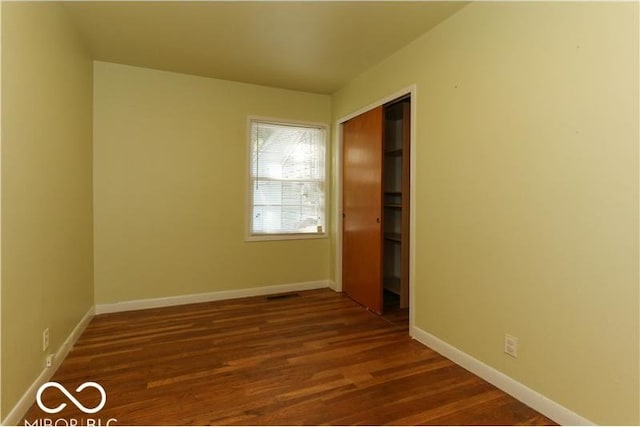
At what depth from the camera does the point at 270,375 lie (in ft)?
7.02

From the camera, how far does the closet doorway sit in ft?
10.8

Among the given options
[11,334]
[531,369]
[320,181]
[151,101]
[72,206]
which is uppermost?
[151,101]

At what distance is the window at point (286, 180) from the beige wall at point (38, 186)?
1.71 m

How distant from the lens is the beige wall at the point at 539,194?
1.48 metres

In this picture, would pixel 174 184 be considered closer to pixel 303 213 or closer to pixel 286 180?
pixel 286 180

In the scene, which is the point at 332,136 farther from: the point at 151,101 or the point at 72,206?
the point at 72,206

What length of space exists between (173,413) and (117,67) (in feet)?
10.5

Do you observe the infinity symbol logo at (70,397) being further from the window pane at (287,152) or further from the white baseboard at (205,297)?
the window pane at (287,152)

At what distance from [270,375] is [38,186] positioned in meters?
1.81

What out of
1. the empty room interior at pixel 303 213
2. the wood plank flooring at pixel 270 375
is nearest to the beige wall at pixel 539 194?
the empty room interior at pixel 303 213

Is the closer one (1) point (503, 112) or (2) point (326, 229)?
(1) point (503, 112)

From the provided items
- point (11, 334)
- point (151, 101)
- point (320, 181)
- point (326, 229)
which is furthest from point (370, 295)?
point (151, 101)

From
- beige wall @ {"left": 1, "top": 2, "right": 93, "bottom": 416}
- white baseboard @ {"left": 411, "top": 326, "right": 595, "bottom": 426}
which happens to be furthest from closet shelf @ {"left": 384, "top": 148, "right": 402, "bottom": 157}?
beige wall @ {"left": 1, "top": 2, "right": 93, "bottom": 416}

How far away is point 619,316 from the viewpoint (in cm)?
148
